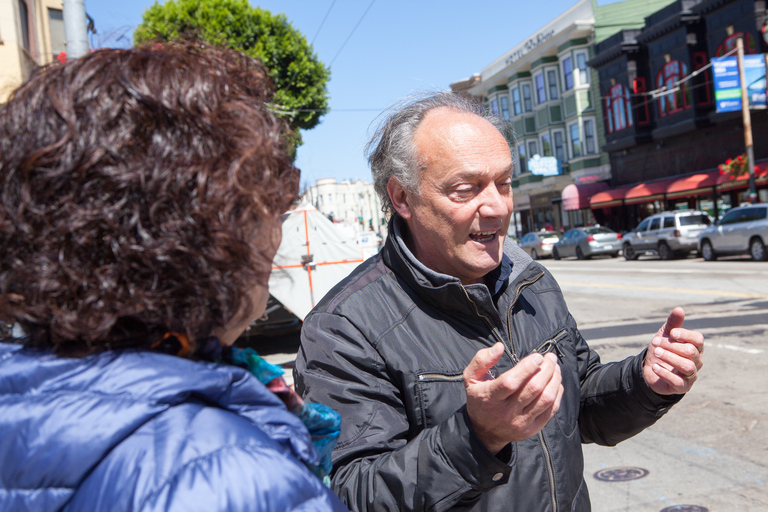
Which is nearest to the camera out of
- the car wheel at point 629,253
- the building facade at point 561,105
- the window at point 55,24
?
the window at point 55,24

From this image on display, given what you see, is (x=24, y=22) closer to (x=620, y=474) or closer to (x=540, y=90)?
(x=620, y=474)

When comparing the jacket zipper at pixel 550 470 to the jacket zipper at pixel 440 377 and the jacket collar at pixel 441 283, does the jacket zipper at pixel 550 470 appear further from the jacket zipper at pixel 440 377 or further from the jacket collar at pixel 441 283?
the jacket collar at pixel 441 283

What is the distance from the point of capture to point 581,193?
3791cm

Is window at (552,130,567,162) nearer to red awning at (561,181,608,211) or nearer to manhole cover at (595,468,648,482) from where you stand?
→ red awning at (561,181,608,211)

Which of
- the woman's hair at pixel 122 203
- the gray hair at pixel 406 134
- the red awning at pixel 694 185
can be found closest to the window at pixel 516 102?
the red awning at pixel 694 185

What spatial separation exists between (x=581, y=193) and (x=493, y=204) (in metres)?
37.4

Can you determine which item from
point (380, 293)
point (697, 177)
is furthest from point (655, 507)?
point (697, 177)

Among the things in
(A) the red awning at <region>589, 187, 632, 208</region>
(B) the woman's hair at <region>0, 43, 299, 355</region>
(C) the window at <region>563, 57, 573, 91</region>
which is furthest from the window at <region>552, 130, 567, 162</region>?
(B) the woman's hair at <region>0, 43, 299, 355</region>

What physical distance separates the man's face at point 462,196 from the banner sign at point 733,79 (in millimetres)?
25849

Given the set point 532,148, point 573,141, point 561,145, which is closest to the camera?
point 573,141

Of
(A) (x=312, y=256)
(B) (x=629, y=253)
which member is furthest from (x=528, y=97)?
(A) (x=312, y=256)

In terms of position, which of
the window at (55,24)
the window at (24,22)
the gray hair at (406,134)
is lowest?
the gray hair at (406,134)

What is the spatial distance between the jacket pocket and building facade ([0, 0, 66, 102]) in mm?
8803

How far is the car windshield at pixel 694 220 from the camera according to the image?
23.5 m
